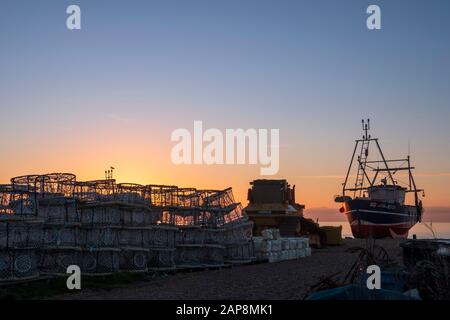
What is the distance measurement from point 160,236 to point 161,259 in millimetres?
861

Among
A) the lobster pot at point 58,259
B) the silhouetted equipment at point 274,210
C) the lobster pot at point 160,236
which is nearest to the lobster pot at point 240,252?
the lobster pot at point 160,236

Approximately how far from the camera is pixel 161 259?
22.0 metres

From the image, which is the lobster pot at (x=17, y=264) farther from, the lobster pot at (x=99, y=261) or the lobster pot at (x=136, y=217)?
the lobster pot at (x=136, y=217)

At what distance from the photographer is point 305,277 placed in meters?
20.1

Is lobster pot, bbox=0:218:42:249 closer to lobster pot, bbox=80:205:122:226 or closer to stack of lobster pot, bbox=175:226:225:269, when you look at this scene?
lobster pot, bbox=80:205:122:226

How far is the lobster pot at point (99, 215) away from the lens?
2009 cm

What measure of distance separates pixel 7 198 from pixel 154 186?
6.11 meters

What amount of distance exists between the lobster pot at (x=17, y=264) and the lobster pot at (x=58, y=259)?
24.6 inches

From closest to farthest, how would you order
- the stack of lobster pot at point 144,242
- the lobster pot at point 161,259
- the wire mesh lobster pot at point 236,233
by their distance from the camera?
the stack of lobster pot at point 144,242 → the lobster pot at point 161,259 → the wire mesh lobster pot at point 236,233

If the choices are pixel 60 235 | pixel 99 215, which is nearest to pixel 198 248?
pixel 99 215

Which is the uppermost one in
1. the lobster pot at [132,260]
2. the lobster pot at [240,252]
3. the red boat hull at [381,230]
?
the lobster pot at [132,260]

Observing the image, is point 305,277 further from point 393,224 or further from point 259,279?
point 393,224

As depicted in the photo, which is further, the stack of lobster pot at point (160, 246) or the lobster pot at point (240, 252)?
the lobster pot at point (240, 252)
